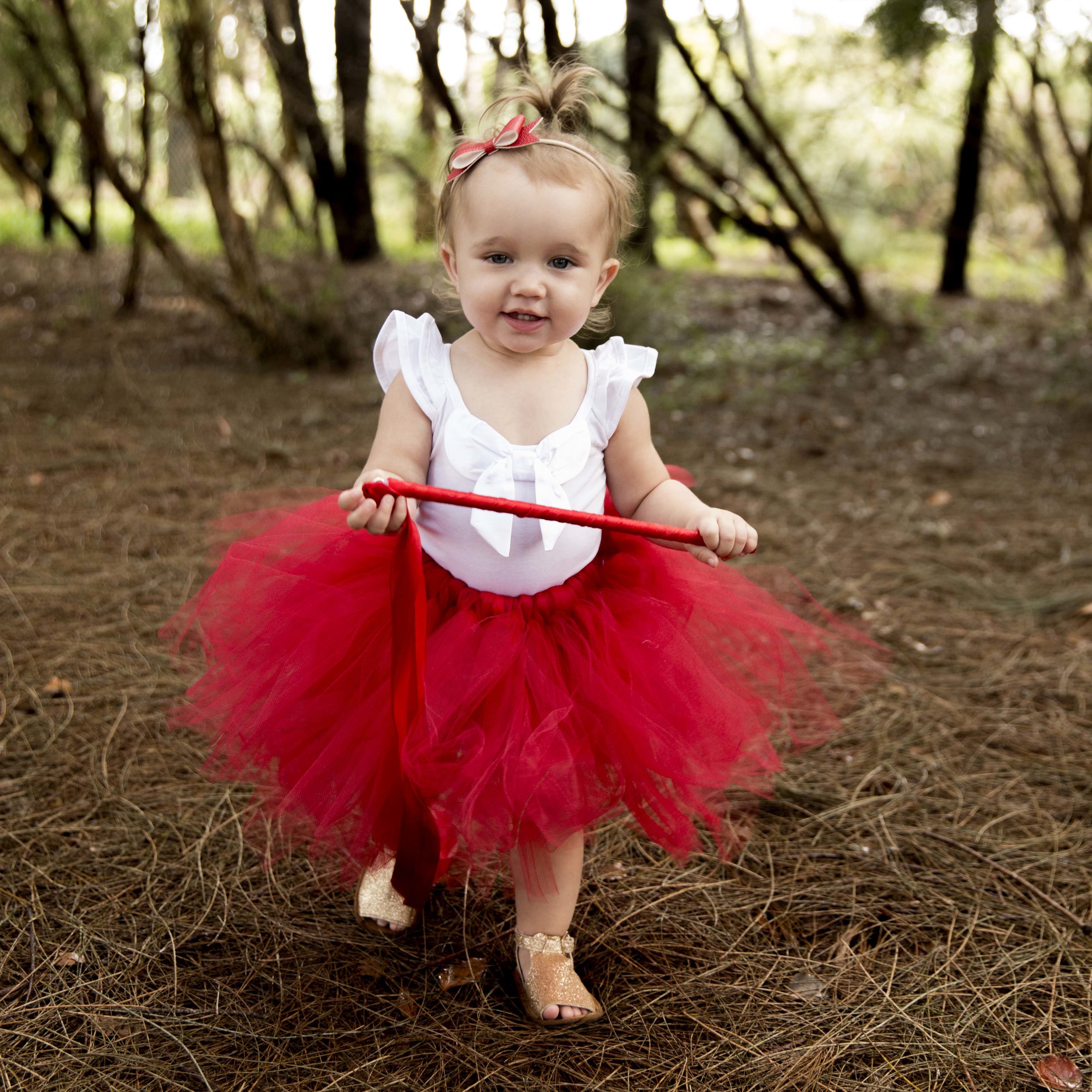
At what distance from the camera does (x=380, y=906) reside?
71.8 inches

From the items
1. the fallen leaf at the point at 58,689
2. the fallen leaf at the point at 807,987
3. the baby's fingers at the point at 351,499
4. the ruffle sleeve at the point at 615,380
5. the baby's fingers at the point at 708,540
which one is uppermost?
the ruffle sleeve at the point at 615,380

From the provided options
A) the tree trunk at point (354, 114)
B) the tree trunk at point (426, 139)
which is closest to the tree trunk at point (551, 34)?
the tree trunk at point (426, 139)

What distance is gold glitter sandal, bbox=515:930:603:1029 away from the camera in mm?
1634

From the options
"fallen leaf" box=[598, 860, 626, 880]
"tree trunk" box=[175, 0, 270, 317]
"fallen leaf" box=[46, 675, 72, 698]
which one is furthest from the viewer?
"tree trunk" box=[175, 0, 270, 317]

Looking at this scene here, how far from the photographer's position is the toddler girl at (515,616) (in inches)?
58.6

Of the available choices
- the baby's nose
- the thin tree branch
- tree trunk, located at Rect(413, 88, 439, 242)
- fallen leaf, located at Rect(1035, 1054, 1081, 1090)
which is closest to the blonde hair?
the baby's nose

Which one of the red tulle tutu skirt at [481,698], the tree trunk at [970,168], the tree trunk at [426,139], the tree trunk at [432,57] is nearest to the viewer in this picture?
the red tulle tutu skirt at [481,698]

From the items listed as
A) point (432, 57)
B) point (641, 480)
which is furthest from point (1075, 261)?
point (641, 480)

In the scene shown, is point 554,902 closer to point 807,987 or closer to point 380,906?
point 380,906

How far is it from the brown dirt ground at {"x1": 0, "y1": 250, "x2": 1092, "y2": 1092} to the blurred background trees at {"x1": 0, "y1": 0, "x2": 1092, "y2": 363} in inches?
77.1

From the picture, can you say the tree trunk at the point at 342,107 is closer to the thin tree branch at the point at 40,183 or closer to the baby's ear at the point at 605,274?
the thin tree branch at the point at 40,183

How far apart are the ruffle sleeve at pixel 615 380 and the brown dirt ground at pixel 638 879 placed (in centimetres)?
95

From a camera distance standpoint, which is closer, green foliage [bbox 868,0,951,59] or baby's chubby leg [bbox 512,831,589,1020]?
baby's chubby leg [bbox 512,831,589,1020]

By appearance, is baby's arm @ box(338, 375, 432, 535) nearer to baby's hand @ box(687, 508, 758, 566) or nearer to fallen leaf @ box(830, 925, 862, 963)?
baby's hand @ box(687, 508, 758, 566)
